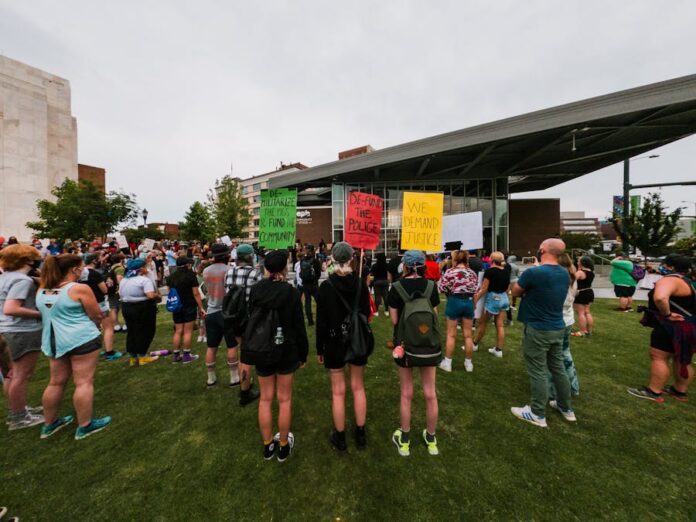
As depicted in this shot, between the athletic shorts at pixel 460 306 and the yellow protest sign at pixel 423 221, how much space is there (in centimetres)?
107

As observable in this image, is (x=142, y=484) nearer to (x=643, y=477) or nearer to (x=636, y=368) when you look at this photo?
(x=643, y=477)

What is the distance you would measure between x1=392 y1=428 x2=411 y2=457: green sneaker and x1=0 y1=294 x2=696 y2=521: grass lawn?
7 centimetres

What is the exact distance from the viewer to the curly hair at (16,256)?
3.00m

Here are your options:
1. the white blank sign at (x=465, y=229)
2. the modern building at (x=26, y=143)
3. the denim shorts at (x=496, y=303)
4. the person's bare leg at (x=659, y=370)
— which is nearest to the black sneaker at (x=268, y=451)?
the denim shorts at (x=496, y=303)

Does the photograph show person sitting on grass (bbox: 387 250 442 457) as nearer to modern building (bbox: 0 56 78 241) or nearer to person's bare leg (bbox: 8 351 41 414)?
person's bare leg (bbox: 8 351 41 414)

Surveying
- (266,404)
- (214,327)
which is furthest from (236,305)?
(266,404)

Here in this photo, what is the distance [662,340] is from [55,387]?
7555 millimetres

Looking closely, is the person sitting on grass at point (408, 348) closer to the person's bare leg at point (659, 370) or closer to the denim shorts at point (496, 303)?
the denim shorts at point (496, 303)

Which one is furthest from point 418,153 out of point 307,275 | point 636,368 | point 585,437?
point 585,437

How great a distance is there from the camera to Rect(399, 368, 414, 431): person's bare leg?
8.84ft

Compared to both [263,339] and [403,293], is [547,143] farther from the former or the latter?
[263,339]

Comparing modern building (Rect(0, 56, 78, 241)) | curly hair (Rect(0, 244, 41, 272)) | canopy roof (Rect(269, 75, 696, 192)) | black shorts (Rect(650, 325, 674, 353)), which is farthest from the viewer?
modern building (Rect(0, 56, 78, 241))

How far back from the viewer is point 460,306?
432cm

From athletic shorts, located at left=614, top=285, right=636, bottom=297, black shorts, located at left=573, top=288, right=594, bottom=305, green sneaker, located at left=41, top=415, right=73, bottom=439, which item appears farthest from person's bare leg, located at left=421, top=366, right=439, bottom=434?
athletic shorts, located at left=614, top=285, right=636, bottom=297
